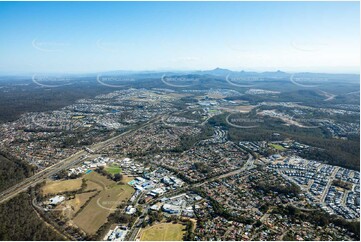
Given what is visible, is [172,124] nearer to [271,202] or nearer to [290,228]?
[271,202]

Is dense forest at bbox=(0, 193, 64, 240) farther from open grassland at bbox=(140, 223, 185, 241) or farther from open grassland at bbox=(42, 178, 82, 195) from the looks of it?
open grassland at bbox=(140, 223, 185, 241)

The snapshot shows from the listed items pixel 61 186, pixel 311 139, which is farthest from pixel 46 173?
pixel 311 139

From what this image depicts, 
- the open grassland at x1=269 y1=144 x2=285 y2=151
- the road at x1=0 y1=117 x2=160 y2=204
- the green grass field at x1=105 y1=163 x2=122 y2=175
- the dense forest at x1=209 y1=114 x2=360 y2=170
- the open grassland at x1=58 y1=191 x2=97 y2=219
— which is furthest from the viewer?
the open grassland at x1=269 y1=144 x2=285 y2=151

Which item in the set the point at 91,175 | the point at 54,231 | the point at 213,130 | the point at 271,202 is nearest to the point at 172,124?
the point at 213,130

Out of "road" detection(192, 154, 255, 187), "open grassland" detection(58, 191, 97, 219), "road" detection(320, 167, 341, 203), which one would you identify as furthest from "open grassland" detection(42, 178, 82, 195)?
"road" detection(320, 167, 341, 203)

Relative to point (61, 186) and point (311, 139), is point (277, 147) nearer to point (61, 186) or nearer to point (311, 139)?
point (311, 139)

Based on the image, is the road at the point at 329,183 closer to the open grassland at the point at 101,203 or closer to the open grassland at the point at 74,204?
the open grassland at the point at 101,203
